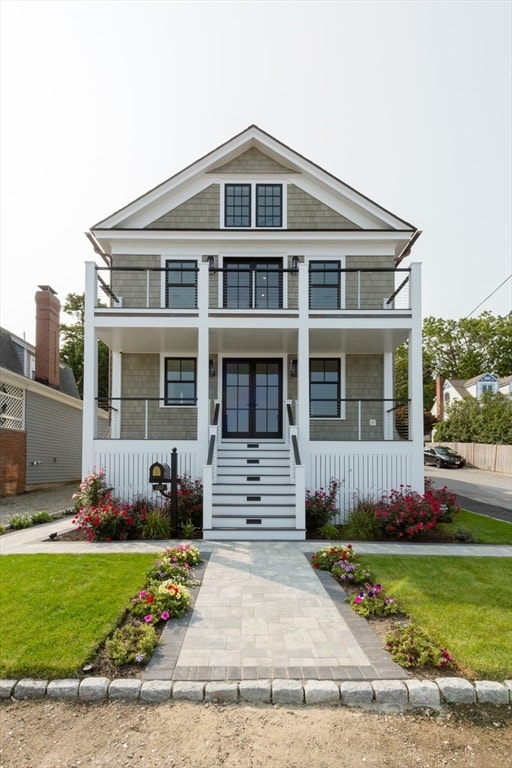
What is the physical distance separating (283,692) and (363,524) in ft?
19.1

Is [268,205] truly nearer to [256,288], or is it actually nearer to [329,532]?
[256,288]

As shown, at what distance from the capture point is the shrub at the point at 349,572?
6.38 m

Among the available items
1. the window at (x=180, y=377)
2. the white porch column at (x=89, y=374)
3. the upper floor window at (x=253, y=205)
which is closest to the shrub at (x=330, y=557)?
the white porch column at (x=89, y=374)

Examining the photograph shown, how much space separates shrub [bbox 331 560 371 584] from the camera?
6383 mm

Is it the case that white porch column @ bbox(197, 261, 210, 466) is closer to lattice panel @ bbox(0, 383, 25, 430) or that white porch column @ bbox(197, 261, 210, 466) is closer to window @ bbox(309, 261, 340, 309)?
window @ bbox(309, 261, 340, 309)

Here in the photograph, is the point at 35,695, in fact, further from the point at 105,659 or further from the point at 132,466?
the point at 132,466

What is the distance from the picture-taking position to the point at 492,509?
1402cm

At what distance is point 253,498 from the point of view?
9.70m

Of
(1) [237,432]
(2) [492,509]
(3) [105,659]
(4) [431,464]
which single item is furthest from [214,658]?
(4) [431,464]

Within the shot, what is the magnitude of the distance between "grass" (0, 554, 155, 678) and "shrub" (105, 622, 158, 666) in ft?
0.52

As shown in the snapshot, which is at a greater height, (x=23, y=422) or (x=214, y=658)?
(x=23, y=422)

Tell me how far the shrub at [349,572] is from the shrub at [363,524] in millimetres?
2233

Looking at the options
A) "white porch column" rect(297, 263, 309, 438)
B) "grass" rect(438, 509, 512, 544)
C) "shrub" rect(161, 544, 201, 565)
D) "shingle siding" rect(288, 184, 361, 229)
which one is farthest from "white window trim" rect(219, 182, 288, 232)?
"shrub" rect(161, 544, 201, 565)

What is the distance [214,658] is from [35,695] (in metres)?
1.49
